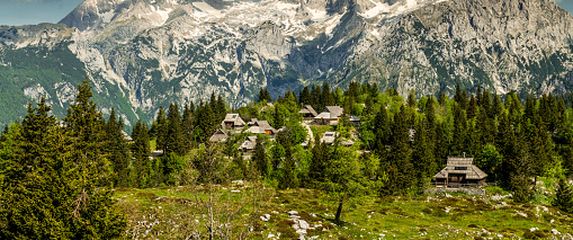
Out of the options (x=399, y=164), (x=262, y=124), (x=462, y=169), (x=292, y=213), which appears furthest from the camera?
(x=262, y=124)

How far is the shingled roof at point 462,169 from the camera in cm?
12325

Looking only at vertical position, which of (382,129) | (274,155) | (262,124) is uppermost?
(262,124)

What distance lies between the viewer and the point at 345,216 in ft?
219

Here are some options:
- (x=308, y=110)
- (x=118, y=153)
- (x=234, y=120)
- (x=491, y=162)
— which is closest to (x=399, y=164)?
(x=491, y=162)

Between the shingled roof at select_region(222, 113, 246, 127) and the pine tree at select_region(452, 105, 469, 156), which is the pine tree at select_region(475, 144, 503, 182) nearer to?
the pine tree at select_region(452, 105, 469, 156)

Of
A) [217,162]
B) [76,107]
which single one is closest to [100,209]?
[217,162]

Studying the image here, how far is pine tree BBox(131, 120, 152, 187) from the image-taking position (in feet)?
406

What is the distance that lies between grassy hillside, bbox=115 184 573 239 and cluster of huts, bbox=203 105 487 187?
30634mm

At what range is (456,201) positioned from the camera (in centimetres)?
9275

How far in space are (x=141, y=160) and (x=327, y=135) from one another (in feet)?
183

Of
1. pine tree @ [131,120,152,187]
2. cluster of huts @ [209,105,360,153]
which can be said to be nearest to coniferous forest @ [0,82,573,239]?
pine tree @ [131,120,152,187]

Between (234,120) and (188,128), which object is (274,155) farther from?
(234,120)

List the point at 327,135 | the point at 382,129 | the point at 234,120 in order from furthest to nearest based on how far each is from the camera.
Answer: the point at 234,120
the point at 327,135
the point at 382,129

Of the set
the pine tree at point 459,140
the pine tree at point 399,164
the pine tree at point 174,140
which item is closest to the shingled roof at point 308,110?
the pine tree at point 399,164
